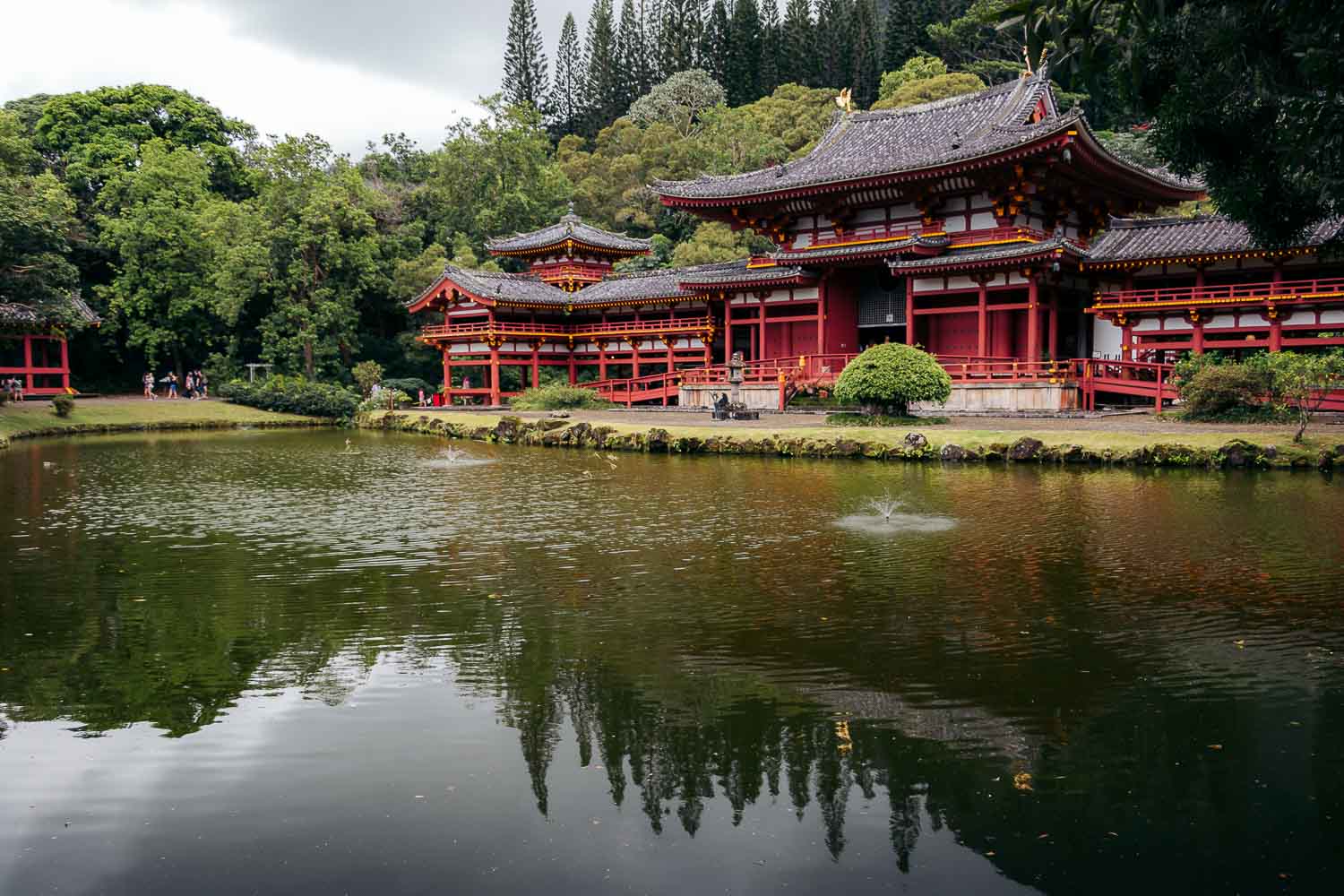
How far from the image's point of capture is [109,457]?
78.7 feet

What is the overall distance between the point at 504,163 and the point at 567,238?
51.2ft

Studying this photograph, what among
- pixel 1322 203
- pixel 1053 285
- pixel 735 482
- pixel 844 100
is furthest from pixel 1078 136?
pixel 1322 203

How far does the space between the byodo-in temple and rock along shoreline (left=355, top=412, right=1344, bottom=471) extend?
7.33 metres

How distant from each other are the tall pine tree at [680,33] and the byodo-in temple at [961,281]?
4897 cm

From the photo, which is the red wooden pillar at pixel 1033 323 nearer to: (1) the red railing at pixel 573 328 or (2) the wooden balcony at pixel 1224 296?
(2) the wooden balcony at pixel 1224 296

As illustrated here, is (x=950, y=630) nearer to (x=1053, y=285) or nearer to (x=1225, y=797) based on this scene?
(x=1225, y=797)

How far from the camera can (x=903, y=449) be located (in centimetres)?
2098

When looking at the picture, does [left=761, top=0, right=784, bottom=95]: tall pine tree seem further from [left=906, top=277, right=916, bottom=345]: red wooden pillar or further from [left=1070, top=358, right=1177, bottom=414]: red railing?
[left=1070, top=358, right=1177, bottom=414]: red railing

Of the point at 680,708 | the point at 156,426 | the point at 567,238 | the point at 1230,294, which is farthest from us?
the point at 567,238

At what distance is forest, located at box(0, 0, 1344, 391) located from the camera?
830 cm

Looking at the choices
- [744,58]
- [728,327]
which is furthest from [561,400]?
[744,58]

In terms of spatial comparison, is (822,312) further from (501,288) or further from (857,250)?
(501,288)

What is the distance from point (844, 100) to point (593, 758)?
34846 mm

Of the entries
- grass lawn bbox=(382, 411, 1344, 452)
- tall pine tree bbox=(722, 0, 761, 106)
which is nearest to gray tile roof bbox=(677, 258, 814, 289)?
grass lawn bbox=(382, 411, 1344, 452)
